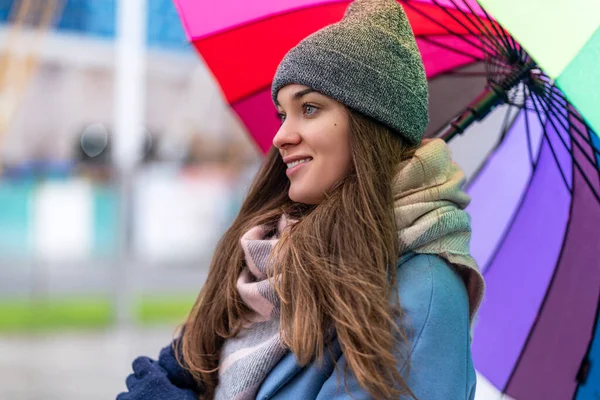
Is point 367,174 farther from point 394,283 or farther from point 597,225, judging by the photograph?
point 597,225

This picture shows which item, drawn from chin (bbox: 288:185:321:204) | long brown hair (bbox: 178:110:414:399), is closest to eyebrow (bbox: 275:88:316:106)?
long brown hair (bbox: 178:110:414:399)

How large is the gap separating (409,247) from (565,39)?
0.60 metres

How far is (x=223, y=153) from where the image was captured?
1593cm

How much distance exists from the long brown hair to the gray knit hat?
0.17ft

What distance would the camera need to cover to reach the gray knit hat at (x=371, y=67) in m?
2.05

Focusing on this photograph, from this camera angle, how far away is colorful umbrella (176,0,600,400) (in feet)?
7.84

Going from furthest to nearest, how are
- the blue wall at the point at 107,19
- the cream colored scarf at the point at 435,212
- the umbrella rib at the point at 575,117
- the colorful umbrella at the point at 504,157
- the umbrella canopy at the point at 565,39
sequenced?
the blue wall at the point at 107,19 → the colorful umbrella at the point at 504,157 → the umbrella rib at the point at 575,117 → the cream colored scarf at the point at 435,212 → the umbrella canopy at the point at 565,39

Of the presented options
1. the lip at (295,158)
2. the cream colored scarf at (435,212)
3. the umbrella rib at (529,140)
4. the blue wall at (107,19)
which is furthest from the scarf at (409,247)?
the blue wall at (107,19)

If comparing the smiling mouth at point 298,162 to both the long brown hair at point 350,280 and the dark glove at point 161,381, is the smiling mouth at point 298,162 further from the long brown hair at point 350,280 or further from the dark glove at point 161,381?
the dark glove at point 161,381

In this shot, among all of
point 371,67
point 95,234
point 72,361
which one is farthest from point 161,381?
point 95,234

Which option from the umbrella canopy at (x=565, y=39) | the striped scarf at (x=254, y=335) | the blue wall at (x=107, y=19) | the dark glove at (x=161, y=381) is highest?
the umbrella canopy at (x=565, y=39)

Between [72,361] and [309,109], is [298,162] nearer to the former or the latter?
[309,109]

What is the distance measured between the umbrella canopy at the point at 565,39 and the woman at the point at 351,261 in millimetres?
353

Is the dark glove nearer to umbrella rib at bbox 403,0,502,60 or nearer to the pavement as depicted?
umbrella rib at bbox 403,0,502,60
